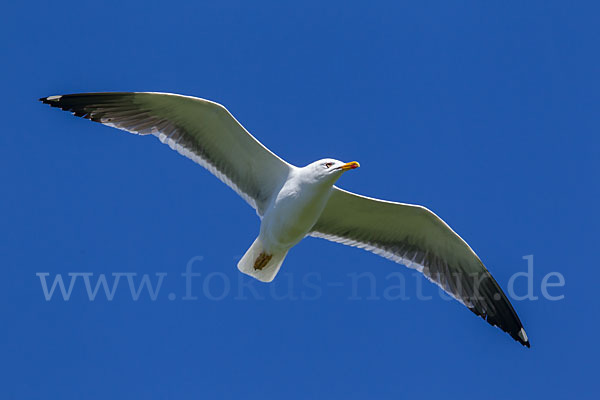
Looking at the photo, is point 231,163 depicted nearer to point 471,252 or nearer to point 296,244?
point 296,244

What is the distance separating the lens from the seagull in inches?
397

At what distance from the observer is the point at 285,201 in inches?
395

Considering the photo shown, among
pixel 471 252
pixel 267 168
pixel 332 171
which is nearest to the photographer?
pixel 332 171

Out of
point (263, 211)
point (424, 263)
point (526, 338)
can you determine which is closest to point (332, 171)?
point (263, 211)

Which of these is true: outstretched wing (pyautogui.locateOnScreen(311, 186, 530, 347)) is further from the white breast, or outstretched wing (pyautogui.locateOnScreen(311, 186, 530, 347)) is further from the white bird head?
the white bird head

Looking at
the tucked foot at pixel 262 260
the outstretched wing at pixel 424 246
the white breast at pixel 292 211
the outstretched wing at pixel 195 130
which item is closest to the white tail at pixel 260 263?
the tucked foot at pixel 262 260

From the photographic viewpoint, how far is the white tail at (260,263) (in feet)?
34.3

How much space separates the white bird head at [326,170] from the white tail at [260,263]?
1125 millimetres

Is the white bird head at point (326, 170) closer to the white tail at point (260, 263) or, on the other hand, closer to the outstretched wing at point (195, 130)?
the outstretched wing at point (195, 130)

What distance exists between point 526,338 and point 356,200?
302cm

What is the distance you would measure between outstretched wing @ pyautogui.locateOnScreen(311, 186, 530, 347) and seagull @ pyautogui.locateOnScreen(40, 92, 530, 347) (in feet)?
0.04

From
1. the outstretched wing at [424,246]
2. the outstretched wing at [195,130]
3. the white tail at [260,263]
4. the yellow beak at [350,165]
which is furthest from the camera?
the outstretched wing at [424,246]

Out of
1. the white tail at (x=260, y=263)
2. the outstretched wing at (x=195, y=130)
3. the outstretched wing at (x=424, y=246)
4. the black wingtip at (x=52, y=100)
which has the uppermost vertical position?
the outstretched wing at (x=424, y=246)

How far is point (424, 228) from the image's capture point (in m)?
11.0
